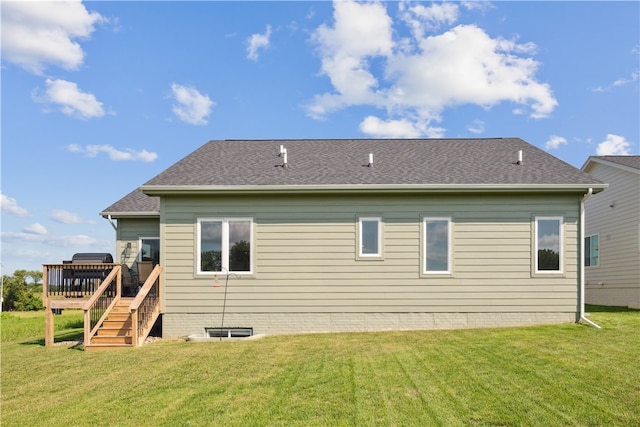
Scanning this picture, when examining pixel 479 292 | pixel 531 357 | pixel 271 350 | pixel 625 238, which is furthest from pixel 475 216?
pixel 625 238

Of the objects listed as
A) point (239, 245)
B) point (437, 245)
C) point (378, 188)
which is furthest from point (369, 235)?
point (239, 245)

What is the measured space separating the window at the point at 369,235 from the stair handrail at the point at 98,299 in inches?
224

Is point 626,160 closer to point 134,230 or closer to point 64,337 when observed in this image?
point 134,230

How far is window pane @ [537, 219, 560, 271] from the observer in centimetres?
1062

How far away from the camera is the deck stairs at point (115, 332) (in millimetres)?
9383

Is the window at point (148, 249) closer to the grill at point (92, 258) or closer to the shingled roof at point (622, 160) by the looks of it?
the grill at point (92, 258)

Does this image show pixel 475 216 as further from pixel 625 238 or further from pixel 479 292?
pixel 625 238

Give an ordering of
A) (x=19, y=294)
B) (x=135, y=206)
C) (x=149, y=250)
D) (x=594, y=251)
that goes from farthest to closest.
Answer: (x=19, y=294) → (x=594, y=251) → (x=135, y=206) → (x=149, y=250)

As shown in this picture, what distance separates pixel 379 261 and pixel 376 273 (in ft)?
0.94

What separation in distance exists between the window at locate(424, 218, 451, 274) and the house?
25.2ft

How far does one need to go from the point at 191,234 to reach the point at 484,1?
32.6ft

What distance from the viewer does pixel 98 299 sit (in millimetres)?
10305

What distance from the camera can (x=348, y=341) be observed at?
29.9 ft

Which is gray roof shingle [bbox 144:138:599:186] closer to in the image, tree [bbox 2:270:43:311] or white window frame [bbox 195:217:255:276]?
white window frame [bbox 195:217:255:276]
